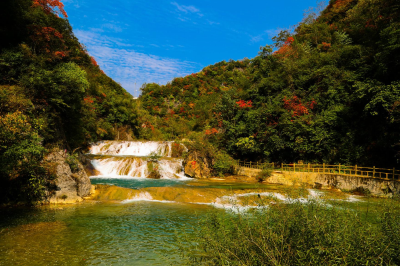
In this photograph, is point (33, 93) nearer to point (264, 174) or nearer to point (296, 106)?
point (264, 174)

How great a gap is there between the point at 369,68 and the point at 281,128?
941 cm

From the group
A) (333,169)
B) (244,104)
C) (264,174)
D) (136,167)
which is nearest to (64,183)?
(136,167)

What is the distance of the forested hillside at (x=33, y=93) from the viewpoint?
419 inches

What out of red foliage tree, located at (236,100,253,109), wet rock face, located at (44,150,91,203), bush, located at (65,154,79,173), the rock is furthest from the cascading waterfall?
the rock

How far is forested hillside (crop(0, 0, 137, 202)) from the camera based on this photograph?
1065 cm

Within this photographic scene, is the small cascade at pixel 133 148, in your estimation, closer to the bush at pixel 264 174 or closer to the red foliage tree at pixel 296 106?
the bush at pixel 264 174

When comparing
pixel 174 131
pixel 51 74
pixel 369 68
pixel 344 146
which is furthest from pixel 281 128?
pixel 174 131

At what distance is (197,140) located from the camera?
90.7 ft

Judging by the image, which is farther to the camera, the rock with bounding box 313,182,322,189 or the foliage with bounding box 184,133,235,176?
the foliage with bounding box 184,133,235,176

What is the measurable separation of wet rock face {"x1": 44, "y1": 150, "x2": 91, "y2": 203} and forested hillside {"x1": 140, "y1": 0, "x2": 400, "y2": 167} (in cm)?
1788

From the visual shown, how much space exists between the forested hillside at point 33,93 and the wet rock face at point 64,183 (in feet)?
1.63

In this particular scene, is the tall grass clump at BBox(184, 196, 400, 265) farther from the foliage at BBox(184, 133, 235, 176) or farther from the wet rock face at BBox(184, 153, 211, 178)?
the foliage at BBox(184, 133, 235, 176)

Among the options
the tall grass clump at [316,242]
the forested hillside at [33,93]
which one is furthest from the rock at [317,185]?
the forested hillside at [33,93]

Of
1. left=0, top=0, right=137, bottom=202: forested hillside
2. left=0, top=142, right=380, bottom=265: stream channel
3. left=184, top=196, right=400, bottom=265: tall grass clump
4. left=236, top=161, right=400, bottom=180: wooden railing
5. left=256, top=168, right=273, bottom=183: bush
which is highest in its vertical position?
left=0, top=0, right=137, bottom=202: forested hillside
